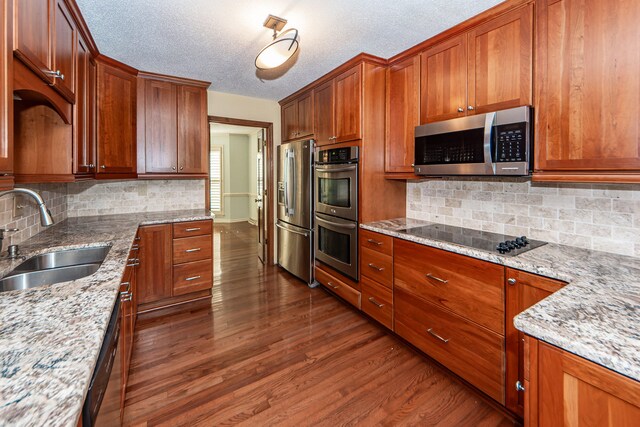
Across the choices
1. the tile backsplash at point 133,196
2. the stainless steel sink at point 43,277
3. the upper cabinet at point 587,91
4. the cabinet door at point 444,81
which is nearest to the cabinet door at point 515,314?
the upper cabinet at point 587,91

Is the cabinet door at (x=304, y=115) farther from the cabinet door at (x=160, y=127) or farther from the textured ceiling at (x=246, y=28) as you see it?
the cabinet door at (x=160, y=127)

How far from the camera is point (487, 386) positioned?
70.0 inches

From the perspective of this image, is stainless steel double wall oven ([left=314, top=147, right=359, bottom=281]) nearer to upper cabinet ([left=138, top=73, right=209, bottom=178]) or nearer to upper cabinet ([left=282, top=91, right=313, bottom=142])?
upper cabinet ([left=282, top=91, right=313, bottom=142])

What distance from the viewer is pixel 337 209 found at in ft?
10.2

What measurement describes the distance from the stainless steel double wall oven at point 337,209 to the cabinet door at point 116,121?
6.22ft

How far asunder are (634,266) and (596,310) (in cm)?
81

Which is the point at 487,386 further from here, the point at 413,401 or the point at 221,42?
the point at 221,42

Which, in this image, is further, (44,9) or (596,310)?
(44,9)

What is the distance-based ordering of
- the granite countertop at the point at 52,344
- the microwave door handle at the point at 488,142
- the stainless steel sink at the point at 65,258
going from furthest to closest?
the microwave door handle at the point at 488,142
the stainless steel sink at the point at 65,258
the granite countertop at the point at 52,344

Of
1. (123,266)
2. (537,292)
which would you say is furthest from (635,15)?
(123,266)

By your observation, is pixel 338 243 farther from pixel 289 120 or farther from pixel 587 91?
pixel 587 91

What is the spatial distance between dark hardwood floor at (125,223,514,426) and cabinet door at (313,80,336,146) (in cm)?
178

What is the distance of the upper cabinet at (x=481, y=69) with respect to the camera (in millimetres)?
1836

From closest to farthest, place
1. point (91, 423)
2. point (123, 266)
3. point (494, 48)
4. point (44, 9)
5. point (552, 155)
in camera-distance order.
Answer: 1. point (91, 423)
2. point (44, 9)
3. point (123, 266)
4. point (552, 155)
5. point (494, 48)
